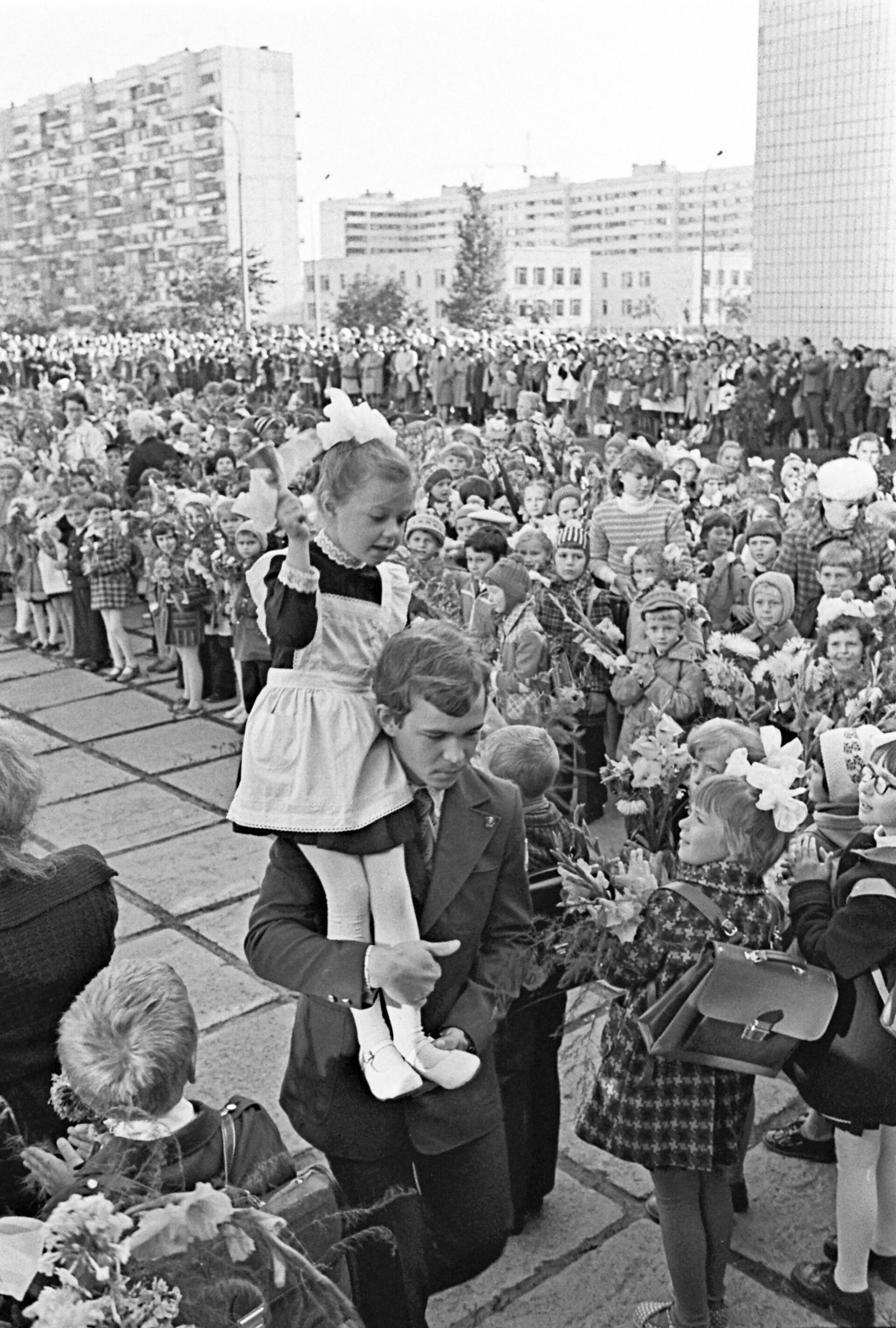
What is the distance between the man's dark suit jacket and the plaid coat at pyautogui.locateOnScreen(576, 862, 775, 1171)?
0.42 metres

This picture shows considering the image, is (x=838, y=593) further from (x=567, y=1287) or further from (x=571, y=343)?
(x=571, y=343)

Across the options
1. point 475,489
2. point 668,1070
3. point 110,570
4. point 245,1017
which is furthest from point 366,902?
point 110,570

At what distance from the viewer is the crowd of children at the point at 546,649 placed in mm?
2541

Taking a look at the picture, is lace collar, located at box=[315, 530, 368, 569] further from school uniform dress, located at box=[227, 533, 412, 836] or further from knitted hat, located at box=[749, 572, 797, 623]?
knitted hat, located at box=[749, 572, 797, 623]

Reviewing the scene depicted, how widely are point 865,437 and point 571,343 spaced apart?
19.4 meters

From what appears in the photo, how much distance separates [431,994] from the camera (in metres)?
2.57

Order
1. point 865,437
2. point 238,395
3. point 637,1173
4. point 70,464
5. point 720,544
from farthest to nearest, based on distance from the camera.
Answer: point 238,395 < point 70,464 < point 865,437 < point 720,544 < point 637,1173

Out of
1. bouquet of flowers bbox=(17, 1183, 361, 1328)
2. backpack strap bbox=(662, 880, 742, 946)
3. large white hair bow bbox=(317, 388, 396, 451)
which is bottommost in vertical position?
backpack strap bbox=(662, 880, 742, 946)

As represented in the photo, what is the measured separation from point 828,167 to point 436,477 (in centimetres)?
1621

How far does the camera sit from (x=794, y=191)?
23.0m

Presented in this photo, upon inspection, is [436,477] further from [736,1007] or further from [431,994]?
[431,994]

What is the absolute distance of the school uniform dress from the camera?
8.09ft

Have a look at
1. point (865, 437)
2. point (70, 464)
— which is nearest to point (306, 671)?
point (865, 437)

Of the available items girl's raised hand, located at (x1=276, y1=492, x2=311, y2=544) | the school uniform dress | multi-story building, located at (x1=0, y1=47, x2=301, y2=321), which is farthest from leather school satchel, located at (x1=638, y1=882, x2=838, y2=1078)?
multi-story building, located at (x1=0, y1=47, x2=301, y2=321)
